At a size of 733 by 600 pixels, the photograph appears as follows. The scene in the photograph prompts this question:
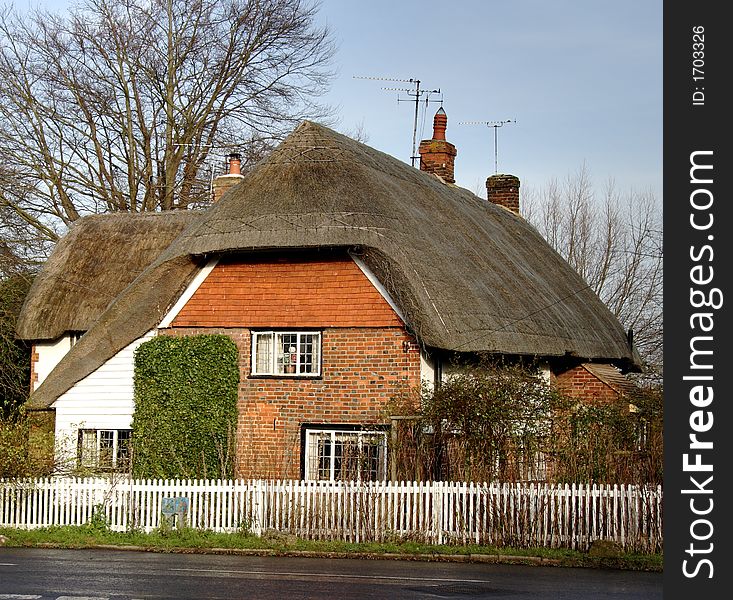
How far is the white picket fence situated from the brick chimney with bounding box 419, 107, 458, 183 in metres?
16.3

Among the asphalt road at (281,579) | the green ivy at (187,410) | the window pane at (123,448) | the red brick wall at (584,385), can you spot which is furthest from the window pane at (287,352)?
the red brick wall at (584,385)

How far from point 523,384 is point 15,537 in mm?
8997

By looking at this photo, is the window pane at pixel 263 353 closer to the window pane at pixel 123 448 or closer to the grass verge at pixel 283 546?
the window pane at pixel 123 448

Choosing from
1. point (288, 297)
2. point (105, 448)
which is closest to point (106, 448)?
point (105, 448)

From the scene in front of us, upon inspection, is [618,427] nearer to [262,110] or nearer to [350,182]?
[350,182]

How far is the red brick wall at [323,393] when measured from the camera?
22.2 m

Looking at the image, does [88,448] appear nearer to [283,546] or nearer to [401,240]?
[283,546]

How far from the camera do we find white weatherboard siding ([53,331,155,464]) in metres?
23.8

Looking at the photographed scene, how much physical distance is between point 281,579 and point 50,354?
15.3 metres

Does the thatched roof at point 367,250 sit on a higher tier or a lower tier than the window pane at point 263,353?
higher

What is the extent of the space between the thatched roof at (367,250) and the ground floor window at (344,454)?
6.96 feet

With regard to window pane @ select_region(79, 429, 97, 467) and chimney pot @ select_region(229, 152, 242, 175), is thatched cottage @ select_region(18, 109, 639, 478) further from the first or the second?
chimney pot @ select_region(229, 152, 242, 175)

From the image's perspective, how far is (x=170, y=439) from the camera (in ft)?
75.6

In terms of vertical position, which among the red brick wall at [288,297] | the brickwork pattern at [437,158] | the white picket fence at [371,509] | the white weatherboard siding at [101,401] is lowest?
the white picket fence at [371,509]
